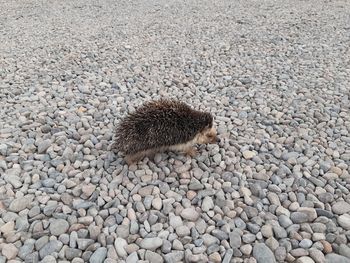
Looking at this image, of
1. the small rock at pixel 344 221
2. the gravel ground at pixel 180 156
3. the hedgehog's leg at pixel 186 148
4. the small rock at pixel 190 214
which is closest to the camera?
the gravel ground at pixel 180 156

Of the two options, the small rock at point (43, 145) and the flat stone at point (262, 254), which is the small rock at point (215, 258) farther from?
the small rock at point (43, 145)

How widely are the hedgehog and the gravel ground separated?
210mm

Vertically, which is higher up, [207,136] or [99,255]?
[207,136]

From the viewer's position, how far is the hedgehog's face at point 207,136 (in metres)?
4.40

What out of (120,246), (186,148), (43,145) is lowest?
(43,145)

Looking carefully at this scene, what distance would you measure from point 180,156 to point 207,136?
46 cm

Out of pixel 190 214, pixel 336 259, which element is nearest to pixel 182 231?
pixel 190 214

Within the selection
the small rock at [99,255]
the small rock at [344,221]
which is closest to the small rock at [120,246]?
the small rock at [99,255]

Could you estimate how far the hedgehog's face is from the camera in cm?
440

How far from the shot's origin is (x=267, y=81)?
21.6ft

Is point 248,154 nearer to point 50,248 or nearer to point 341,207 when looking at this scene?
point 341,207

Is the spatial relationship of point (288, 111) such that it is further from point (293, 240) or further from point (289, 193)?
point (293, 240)

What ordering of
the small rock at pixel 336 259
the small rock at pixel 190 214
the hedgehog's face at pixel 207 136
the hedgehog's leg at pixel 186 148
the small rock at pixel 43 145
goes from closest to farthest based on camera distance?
the small rock at pixel 336 259, the small rock at pixel 190 214, the hedgehog's leg at pixel 186 148, the hedgehog's face at pixel 207 136, the small rock at pixel 43 145

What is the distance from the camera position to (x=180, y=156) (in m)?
4.43
